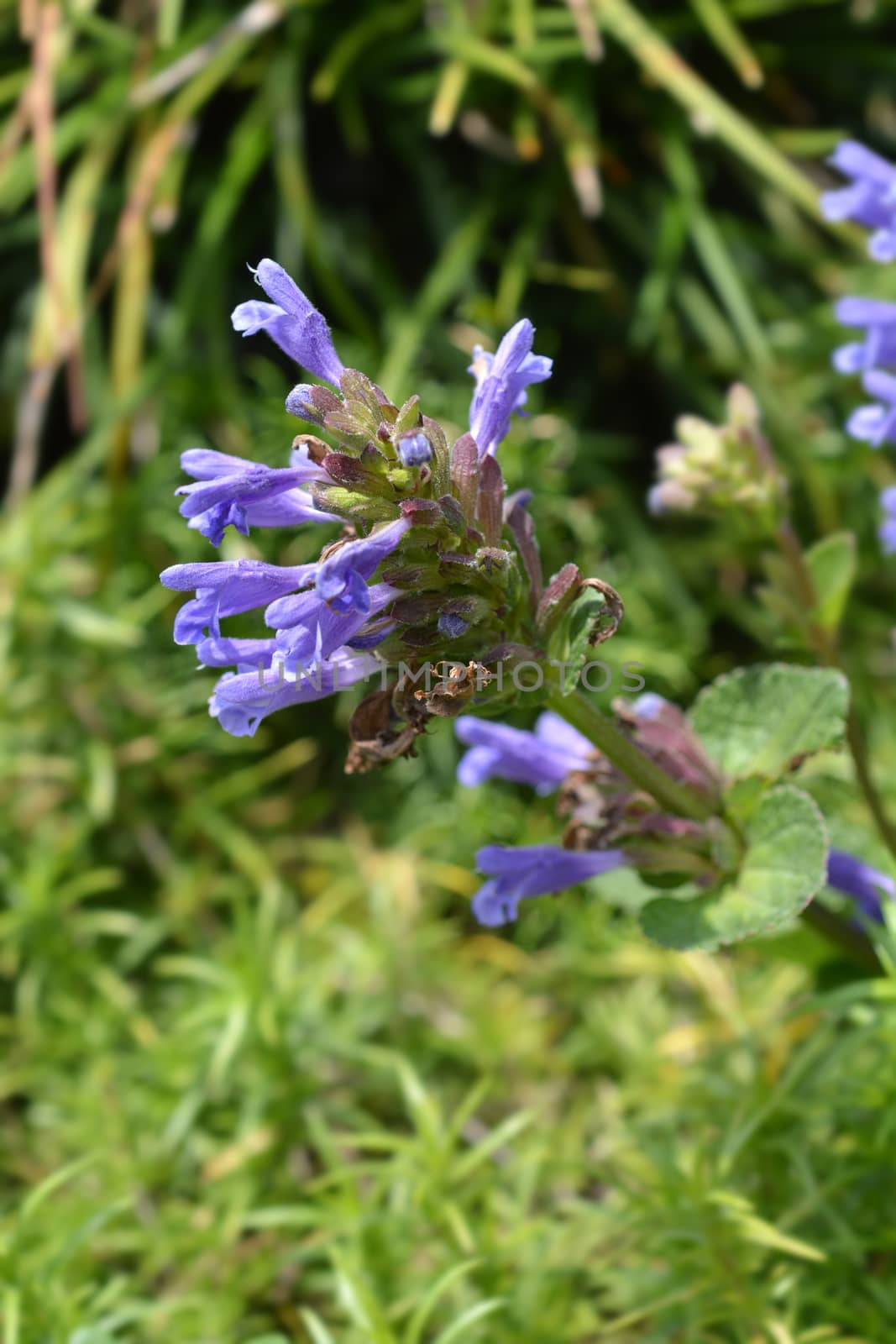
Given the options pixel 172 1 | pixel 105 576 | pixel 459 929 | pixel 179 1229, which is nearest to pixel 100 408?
pixel 105 576

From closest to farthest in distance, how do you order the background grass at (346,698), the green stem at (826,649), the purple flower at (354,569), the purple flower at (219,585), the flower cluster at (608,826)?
the purple flower at (354,569)
the purple flower at (219,585)
the flower cluster at (608,826)
the green stem at (826,649)
the background grass at (346,698)

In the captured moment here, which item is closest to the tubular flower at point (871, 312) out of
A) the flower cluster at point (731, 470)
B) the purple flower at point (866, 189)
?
the purple flower at point (866, 189)

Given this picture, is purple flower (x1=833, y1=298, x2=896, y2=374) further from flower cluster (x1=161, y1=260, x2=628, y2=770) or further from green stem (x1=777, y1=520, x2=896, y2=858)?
flower cluster (x1=161, y1=260, x2=628, y2=770)

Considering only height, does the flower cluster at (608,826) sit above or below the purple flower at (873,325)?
below

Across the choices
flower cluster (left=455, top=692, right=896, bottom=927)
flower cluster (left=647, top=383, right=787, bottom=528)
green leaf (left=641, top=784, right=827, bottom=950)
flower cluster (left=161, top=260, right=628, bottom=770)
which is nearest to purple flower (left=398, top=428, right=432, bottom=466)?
flower cluster (left=161, top=260, right=628, bottom=770)

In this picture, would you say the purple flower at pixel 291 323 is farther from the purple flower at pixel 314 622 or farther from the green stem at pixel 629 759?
the green stem at pixel 629 759

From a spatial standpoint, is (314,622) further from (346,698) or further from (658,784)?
(346,698)
